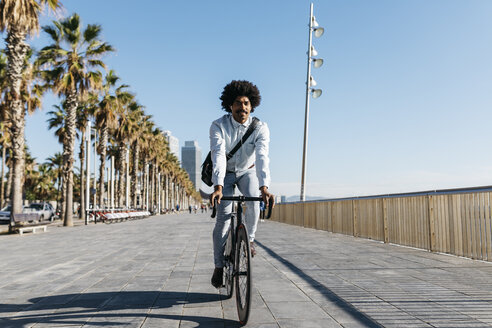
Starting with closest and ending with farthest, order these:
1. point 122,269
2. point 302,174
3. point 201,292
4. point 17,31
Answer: point 201,292
point 122,269
point 17,31
point 302,174

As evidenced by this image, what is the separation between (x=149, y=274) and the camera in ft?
20.0

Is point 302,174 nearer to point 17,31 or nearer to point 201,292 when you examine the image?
point 17,31

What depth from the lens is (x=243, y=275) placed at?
3.52m

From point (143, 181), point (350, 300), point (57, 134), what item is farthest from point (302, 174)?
point (143, 181)

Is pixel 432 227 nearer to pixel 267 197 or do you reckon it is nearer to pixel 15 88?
pixel 267 197

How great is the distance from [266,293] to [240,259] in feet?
4.08

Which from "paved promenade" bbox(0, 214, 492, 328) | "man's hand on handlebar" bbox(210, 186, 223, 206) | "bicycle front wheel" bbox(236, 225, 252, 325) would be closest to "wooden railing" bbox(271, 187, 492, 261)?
"paved promenade" bbox(0, 214, 492, 328)

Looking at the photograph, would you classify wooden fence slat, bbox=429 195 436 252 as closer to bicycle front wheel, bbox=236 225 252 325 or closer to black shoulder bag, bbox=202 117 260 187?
black shoulder bag, bbox=202 117 260 187

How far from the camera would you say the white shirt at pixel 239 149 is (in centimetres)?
378

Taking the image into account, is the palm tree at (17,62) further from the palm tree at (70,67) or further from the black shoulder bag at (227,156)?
the black shoulder bag at (227,156)

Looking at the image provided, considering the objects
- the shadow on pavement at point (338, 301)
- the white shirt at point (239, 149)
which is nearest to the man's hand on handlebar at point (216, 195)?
the white shirt at point (239, 149)

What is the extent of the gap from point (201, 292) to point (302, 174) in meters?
17.6

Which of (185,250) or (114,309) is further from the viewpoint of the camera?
(185,250)

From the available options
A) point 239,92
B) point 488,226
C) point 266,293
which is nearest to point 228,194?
point 239,92
